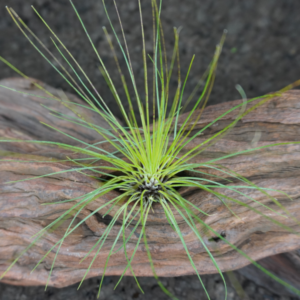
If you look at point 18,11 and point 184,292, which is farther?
point 18,11

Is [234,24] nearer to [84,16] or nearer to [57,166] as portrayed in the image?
[84,16]

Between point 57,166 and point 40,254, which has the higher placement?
point 57,166

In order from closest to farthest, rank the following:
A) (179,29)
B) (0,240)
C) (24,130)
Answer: (0,240) → (24,130) → (179,29)

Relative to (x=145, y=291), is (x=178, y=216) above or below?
above

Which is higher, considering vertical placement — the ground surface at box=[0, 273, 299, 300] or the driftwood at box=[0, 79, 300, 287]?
the driftwood at box=[0, 79, 300, 287]

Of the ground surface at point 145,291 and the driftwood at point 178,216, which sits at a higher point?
the driftwood at point 178,216

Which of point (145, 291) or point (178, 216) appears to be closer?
point (178, 216)

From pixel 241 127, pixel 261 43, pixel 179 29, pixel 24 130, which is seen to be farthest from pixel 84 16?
pixel 241 127

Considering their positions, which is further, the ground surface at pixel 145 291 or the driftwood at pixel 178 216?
the ground surface at pixel 145 291
